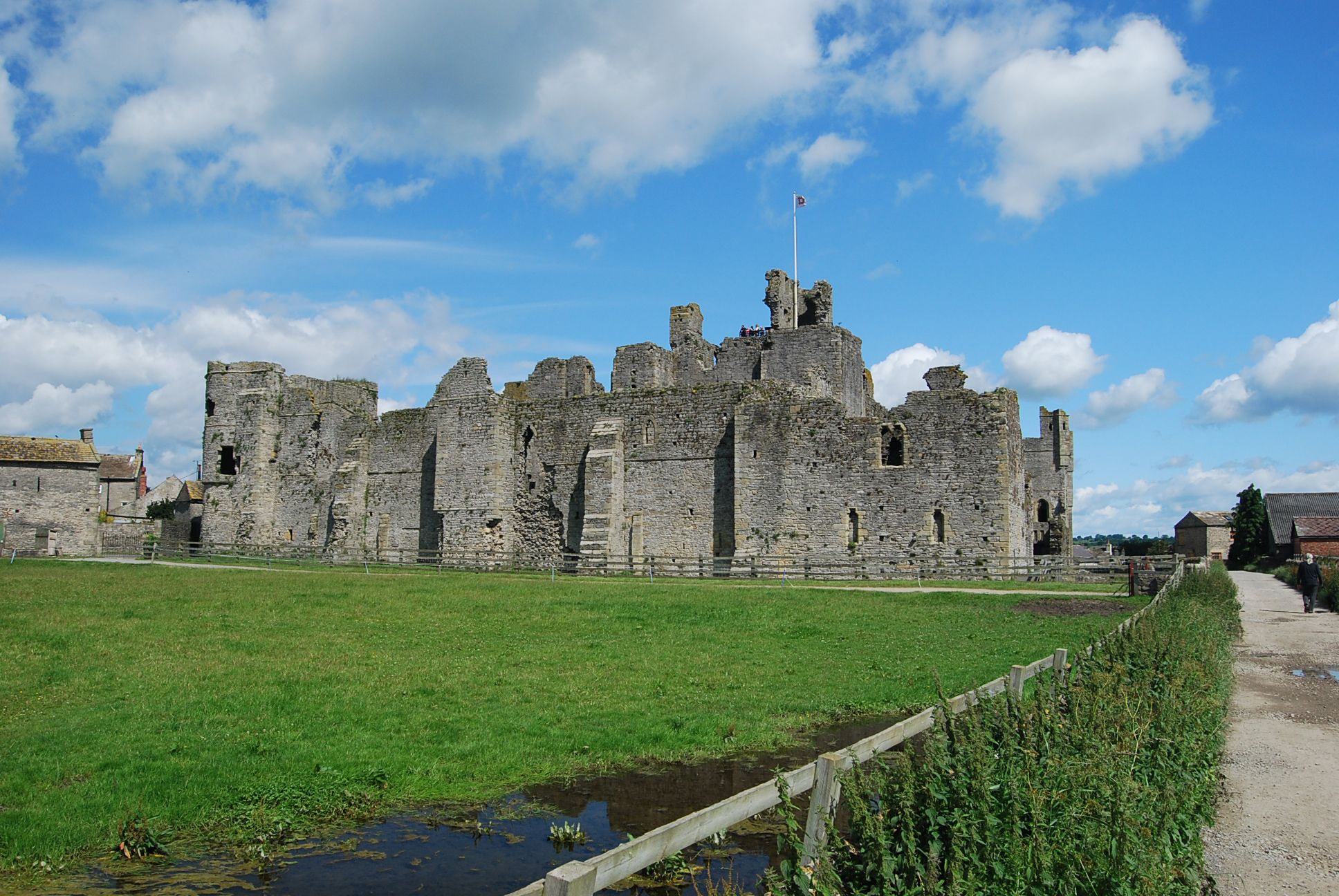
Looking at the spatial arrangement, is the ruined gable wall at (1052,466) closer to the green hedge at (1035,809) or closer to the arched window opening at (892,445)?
the arched window opening at (892,445)

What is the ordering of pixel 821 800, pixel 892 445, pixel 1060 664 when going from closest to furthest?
pixel 821 800
pixel 1060 664
pixel 892 445

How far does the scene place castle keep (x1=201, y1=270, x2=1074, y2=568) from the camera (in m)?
32.1

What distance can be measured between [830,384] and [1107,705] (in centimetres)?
3180

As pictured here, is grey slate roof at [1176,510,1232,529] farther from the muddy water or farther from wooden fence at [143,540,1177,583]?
the muddy water

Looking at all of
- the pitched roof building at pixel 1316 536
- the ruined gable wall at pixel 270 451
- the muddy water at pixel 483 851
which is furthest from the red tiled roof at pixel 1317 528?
the muddy water at pixel 483 851

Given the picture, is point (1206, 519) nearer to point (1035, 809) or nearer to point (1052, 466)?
point (1052, 466)

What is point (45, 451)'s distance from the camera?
47.8 metres

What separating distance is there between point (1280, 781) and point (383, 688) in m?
10.7

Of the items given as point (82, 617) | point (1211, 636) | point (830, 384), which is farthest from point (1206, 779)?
point (830, 384)

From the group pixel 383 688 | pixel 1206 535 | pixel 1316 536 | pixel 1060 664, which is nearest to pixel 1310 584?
pixel 1060 664

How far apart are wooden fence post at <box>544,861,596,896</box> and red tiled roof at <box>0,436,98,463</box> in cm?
5302

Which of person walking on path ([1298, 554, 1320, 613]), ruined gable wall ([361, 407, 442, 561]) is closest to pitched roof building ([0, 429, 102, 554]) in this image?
ruined gable wall ([361, 407, 442, 561])

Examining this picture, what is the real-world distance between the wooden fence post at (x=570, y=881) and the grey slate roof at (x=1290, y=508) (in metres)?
80.2

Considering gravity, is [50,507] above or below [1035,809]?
above
